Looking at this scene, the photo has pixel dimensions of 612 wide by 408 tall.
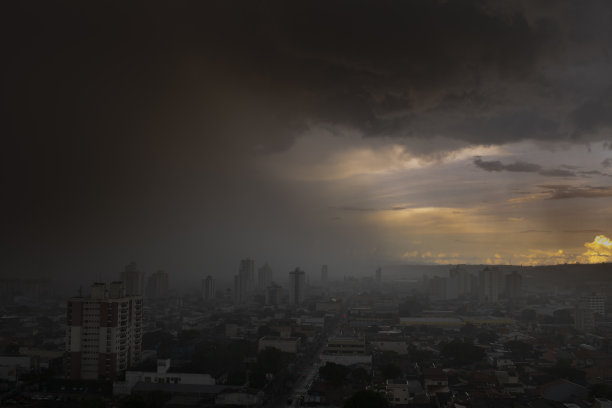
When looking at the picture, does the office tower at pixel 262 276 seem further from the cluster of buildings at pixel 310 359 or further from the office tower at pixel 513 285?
the cluster of buildings at pixel 310 359

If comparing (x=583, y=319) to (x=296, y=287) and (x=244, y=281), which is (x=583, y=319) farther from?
(x=244, y=281)

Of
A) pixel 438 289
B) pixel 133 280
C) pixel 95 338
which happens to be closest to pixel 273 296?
pixel 133 280

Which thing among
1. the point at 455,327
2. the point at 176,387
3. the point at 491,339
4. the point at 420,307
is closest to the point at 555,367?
the point at 491,339

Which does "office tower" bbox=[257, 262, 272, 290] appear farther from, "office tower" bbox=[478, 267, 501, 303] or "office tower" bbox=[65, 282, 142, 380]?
"office tower" bbox=[65, 282, 142, 380]

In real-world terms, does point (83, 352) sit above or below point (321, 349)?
above

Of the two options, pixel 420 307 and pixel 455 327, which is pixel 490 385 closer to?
pixel 455 327

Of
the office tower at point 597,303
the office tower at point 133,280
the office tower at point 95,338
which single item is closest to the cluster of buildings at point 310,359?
the office tower at point 95,338
